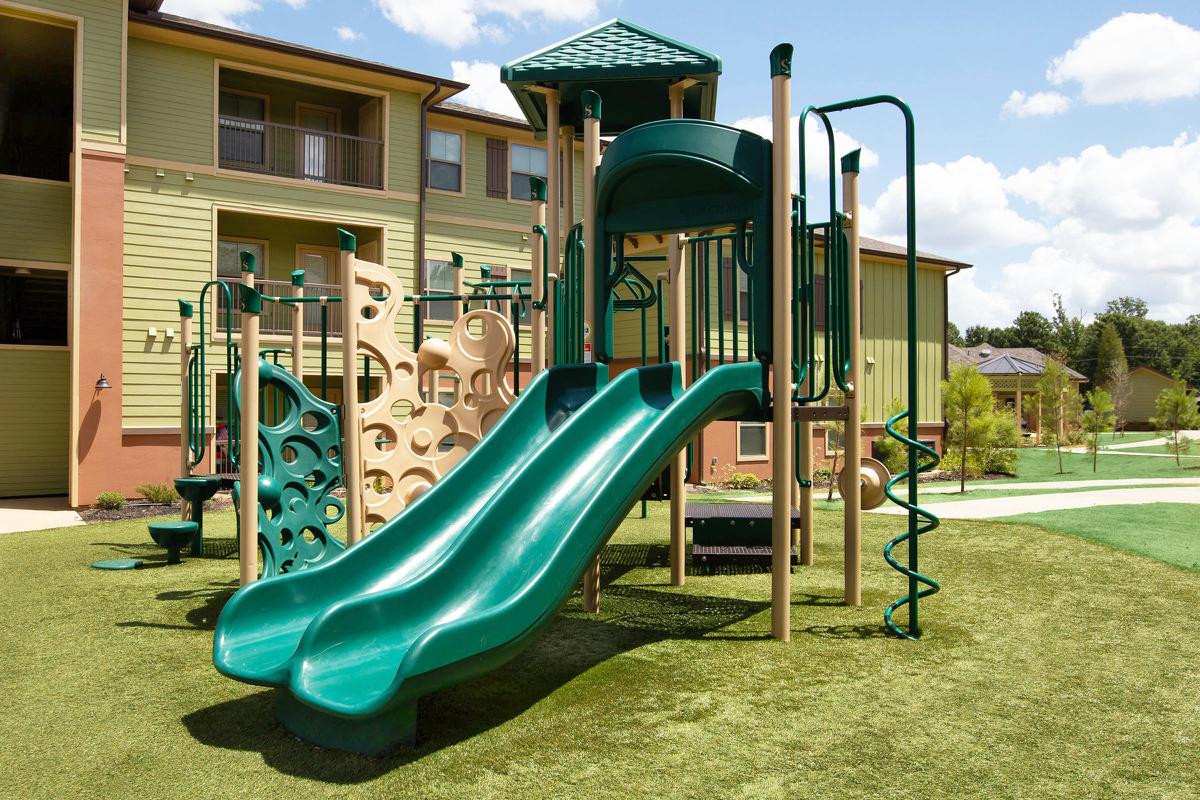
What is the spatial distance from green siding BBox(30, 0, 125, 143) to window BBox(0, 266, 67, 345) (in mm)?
3966

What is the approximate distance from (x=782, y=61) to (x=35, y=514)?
45.3ft

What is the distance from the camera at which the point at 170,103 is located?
53.1 ft

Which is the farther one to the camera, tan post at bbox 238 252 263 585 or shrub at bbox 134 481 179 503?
shrub at bbox 134 481 179 503

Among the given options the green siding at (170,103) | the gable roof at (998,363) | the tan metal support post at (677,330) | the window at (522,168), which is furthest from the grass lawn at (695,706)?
the gable roof at (998,363)

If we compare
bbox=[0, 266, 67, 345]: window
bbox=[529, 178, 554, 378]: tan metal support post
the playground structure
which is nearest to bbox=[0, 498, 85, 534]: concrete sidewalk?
bbox=[0, 266, 67, 345]: window

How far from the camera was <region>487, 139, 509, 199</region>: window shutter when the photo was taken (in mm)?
20047

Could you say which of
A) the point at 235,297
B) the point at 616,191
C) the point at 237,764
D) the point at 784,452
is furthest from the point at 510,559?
the point at 235,297

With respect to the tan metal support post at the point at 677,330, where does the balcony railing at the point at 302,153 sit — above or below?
above

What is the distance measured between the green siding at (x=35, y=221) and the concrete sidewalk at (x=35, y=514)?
4.43 meters

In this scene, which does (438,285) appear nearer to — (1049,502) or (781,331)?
(1049,502)

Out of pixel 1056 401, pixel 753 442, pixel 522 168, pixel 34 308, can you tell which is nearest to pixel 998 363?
pixel 1056 401

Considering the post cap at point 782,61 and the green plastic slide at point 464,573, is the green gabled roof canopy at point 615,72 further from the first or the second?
the green plastic slide at point 464,573

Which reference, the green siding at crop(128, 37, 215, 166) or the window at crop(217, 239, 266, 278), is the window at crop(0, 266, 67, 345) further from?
the green siding at crop(128, 37, 215, 166)

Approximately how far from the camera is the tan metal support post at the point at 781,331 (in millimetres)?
5367
